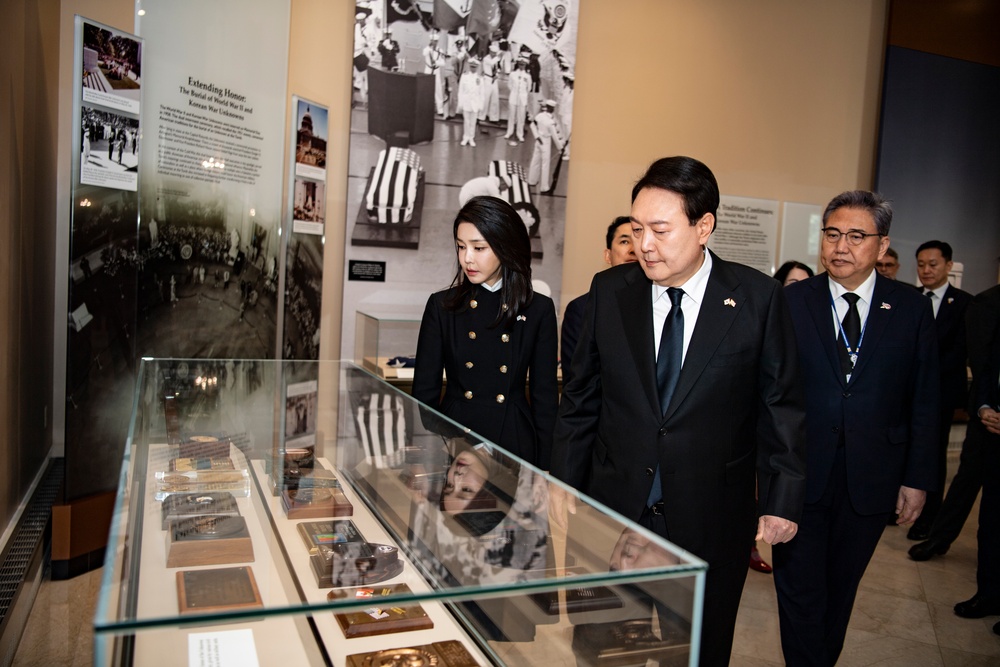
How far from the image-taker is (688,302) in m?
2.37

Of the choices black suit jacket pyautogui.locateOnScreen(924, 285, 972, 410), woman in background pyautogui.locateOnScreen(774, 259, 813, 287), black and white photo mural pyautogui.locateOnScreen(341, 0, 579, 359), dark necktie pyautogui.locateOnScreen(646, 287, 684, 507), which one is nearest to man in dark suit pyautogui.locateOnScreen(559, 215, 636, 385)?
dark necktie pyautogui.locateOnScreen(646, 287, 684, 507)

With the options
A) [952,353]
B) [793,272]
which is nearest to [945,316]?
[952,353]

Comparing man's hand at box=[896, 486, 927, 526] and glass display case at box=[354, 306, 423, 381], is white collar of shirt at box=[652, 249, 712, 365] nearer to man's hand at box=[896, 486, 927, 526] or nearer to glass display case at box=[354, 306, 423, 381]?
man's hand at box=[896, 486, 927, 526]

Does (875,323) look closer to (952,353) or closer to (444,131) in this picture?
(952,353)

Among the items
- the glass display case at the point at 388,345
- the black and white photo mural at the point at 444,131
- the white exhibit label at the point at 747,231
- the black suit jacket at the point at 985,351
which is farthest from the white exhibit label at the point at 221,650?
the white exhibit label at the point at 747,231

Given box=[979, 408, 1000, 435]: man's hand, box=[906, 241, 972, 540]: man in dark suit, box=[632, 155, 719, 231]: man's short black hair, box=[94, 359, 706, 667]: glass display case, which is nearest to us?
box=[94, 359, 706, 667]: glass display case

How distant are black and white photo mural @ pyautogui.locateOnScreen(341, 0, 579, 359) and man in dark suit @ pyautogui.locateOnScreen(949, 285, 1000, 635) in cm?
317

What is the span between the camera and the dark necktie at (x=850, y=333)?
10.00 ft

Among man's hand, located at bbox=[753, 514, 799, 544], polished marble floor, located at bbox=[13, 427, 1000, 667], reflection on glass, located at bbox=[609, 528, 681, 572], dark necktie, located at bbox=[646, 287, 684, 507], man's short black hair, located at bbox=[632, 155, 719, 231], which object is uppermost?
man's short black hair, located at bbox=[632, 155, 719, 231]

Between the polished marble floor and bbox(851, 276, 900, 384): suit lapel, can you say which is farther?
the polished marble floor

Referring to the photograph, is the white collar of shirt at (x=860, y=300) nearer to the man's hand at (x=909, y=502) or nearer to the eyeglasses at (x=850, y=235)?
the eyeglasses at (x=850, y=235)

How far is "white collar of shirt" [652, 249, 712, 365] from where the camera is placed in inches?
92.2

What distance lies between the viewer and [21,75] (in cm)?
423

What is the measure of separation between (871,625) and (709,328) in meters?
2.69
